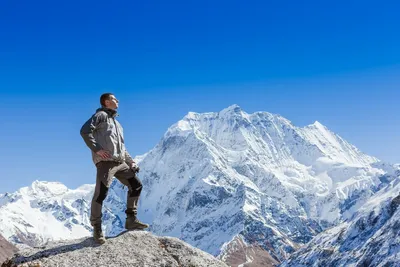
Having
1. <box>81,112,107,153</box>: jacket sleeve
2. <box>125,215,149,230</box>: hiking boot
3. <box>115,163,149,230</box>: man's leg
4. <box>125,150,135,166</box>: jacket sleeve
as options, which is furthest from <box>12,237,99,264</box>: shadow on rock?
<box>125,150,135,166</box>: jacket sleeve

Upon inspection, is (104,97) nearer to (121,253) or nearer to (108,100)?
(108,100)

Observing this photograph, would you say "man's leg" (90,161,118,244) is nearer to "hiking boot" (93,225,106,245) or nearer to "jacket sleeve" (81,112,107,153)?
"hiking boot" (93,225,106,245)

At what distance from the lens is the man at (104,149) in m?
12.3

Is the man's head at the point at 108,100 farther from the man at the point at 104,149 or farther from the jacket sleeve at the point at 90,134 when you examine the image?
the jacket sleeve at the point at 90,134

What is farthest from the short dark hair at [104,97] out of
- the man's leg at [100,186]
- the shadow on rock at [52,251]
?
the shadow on rock at [52,251]

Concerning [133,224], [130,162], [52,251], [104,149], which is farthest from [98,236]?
[130,162]

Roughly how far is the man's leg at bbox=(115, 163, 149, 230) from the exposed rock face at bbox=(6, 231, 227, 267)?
16.4 inches

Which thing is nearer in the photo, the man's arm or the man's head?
the man's head

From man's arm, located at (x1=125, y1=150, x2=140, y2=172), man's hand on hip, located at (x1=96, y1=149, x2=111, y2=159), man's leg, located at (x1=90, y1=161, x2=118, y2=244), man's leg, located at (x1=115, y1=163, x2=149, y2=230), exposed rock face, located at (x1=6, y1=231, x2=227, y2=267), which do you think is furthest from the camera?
man's arm, located at (x1=125, y1=150, x2=140, y2=172)

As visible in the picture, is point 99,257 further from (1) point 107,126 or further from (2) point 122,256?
(1) point 107,126

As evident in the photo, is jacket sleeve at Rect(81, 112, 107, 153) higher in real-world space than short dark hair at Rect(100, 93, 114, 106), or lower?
lower

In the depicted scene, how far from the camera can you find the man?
12266 mm

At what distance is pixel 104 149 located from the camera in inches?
490

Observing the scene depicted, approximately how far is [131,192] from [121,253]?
7.14ft
